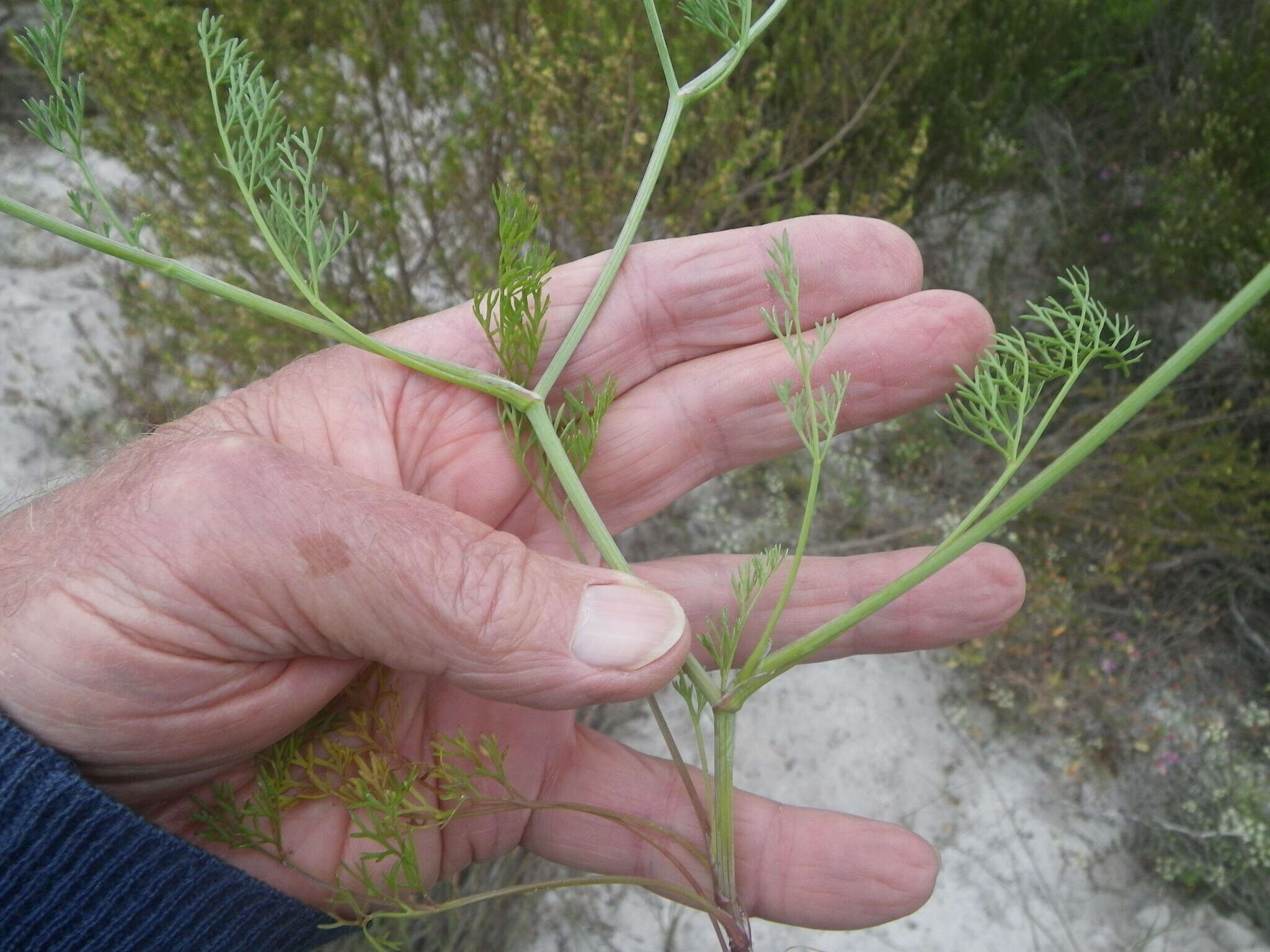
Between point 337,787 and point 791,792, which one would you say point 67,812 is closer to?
point 337,787

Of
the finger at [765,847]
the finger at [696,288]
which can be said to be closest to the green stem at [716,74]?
the finger at [696,288]

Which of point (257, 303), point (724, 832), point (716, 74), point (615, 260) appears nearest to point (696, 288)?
point (615, 260)

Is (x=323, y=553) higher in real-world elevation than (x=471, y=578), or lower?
higher

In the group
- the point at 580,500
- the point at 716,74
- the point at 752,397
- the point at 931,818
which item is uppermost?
the point at 716,74

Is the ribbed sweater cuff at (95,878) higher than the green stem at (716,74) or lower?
lower

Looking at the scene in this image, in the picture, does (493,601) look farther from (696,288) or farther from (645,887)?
(696,288)

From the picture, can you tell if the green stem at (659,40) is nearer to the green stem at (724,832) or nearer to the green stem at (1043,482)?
the green stem at (1043,482)

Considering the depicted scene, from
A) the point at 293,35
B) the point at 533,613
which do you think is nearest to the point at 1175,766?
the point at 533,613
